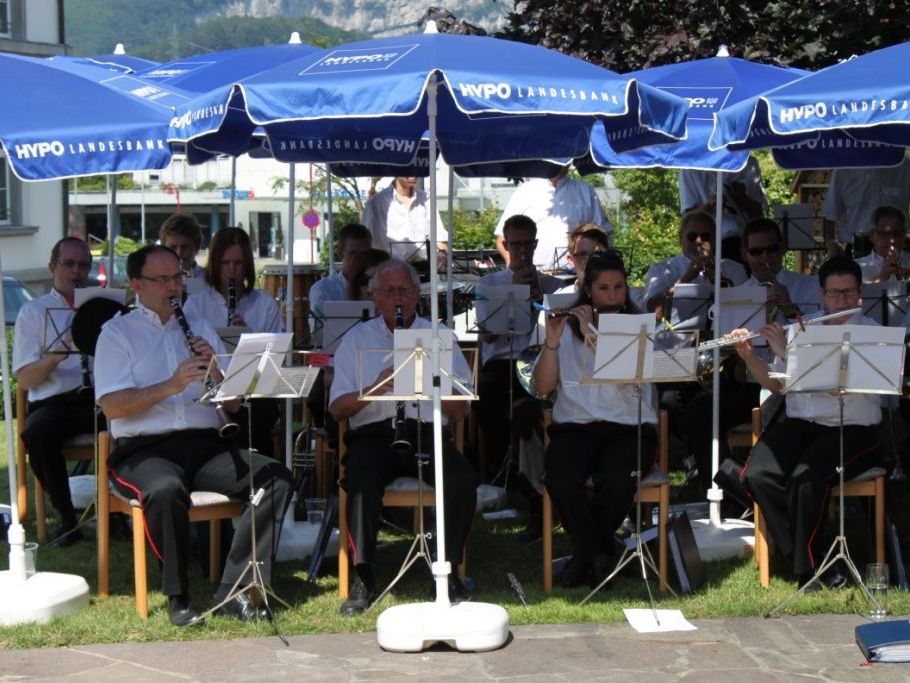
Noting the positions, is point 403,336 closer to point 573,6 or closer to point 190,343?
point 190,343

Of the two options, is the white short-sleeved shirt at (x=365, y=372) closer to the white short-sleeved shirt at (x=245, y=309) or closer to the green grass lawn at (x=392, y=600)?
the green grass lawn at (x=392, y=600)

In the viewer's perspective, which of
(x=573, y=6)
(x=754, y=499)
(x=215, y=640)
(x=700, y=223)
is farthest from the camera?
(x=573, y=6)

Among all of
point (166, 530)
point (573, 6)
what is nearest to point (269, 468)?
point (166, 530)

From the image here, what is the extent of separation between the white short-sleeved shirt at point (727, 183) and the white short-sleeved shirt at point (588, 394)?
3.77 meters

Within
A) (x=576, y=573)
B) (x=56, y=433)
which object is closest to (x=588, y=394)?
(x=576, y=573)

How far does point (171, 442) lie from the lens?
6184 millimetres

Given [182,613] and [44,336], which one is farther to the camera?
[44,336]

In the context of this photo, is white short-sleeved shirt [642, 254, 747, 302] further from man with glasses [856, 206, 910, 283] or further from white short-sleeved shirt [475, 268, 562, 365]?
man with glasses [856, 206, 910, 283]

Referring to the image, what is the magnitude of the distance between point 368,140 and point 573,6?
4.37 meters

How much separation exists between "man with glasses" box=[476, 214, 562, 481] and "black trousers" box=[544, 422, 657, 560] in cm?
182

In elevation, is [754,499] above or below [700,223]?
below

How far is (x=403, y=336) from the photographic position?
5781 millimetres

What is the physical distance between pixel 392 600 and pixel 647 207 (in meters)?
19.4

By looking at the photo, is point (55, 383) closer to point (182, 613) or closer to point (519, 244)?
point (182, 613)
